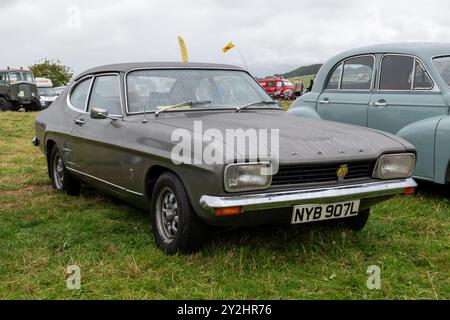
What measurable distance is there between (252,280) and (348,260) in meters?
0.78

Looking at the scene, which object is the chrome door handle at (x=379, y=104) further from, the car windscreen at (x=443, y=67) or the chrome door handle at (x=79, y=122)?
the chrome door handle at (x=79, y=122)

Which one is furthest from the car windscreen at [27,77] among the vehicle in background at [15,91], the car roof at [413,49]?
the car roof at [413,49]

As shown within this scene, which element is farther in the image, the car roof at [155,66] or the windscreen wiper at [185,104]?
the car roof at [155,66]

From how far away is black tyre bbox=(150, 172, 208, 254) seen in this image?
3410 millimetres

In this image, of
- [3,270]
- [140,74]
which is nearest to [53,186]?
[140,74]

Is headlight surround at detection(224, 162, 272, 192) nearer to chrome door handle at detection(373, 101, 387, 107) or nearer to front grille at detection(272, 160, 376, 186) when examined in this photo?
front grille at detection(272, 160, 376, 186)

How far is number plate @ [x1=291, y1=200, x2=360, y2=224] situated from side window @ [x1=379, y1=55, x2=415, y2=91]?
2.59 metres

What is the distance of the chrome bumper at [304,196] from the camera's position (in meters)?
3.09

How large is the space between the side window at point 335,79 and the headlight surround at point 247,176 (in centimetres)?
368

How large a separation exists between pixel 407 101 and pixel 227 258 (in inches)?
119

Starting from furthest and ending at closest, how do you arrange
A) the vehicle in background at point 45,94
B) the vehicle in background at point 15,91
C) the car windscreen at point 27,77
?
the vehicle in background at point 45,94, the car windscreen at point 27,77, the vehicle in background at point 15,91

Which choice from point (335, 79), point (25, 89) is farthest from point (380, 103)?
point (25, 89)

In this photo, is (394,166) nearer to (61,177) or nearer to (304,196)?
(304,196)

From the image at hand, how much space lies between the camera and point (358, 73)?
6.19 m
